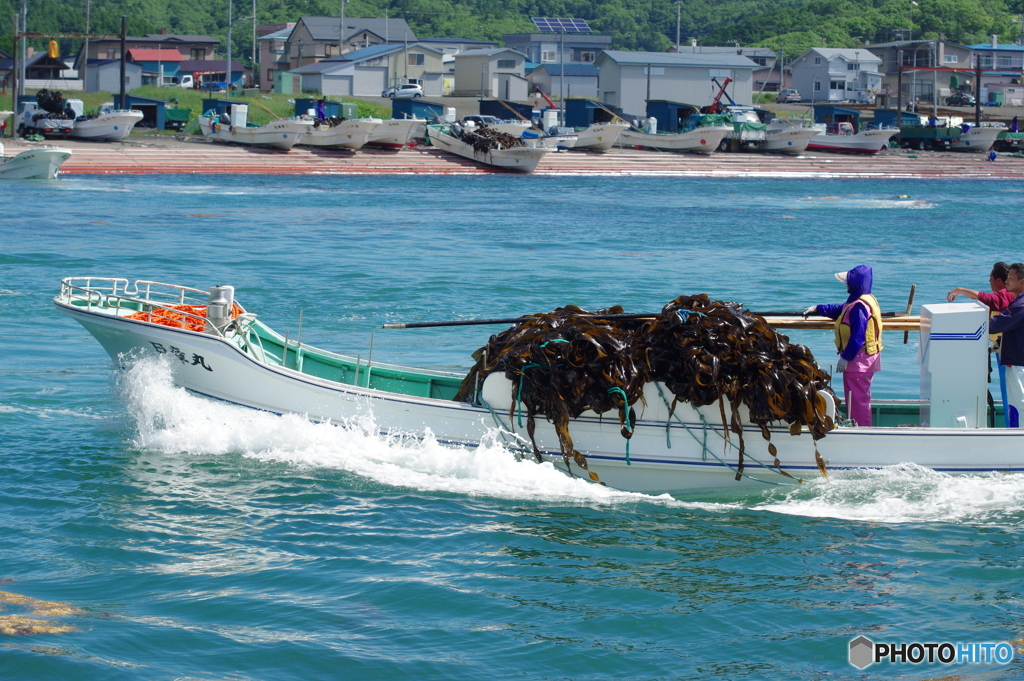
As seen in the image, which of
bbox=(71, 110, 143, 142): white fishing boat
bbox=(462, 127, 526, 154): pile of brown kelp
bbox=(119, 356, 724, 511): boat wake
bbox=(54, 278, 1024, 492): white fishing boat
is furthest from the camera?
bbox=(462, 127, 526, 154): pile of brown kelp

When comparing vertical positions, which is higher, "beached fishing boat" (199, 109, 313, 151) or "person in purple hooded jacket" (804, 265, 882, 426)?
"beached fishing boat" (199, 109, 313, 151)

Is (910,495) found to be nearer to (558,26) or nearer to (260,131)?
(260,131)

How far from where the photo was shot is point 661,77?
76.1m

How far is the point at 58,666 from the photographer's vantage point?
6.74m

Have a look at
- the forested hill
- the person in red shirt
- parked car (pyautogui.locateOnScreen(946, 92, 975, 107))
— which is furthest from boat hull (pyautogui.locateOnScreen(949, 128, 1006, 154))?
the person in red shirt

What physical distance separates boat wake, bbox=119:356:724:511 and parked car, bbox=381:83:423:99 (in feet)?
225

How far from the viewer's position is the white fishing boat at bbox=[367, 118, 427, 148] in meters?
56.3

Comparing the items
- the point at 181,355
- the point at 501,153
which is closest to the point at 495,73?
the point at 501,153

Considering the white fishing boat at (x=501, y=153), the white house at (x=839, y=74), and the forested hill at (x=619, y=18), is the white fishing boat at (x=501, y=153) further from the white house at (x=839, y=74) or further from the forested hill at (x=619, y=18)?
the forested hill at (x=619, y=18)

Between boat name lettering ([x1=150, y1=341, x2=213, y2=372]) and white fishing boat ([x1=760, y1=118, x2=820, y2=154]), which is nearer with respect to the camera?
boat name lettering ([x1=150, y1=341, x2=213, y2=372])

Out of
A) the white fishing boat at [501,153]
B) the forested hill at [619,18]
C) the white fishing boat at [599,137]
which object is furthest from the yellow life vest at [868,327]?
the forested hill at [619,18]

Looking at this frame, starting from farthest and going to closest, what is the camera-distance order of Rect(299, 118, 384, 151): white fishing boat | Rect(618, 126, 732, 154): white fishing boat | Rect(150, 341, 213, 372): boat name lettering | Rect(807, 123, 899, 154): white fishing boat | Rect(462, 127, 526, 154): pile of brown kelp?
Rect(807, 123, 899, 154): white fishing boat, Rect(618, 126, 732, 154): white fishing boat, Rect(462, 127, 526, 154): pile of brown kelp, Rect(299, 118, 384, 151): white fishing boat, Rect(150, 341, 213, 372): boat name lettering

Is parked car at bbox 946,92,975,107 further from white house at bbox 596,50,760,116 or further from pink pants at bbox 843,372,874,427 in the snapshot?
pink pants at bbox 843,372,874,427

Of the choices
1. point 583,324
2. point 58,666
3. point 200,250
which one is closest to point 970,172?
point 200,250
